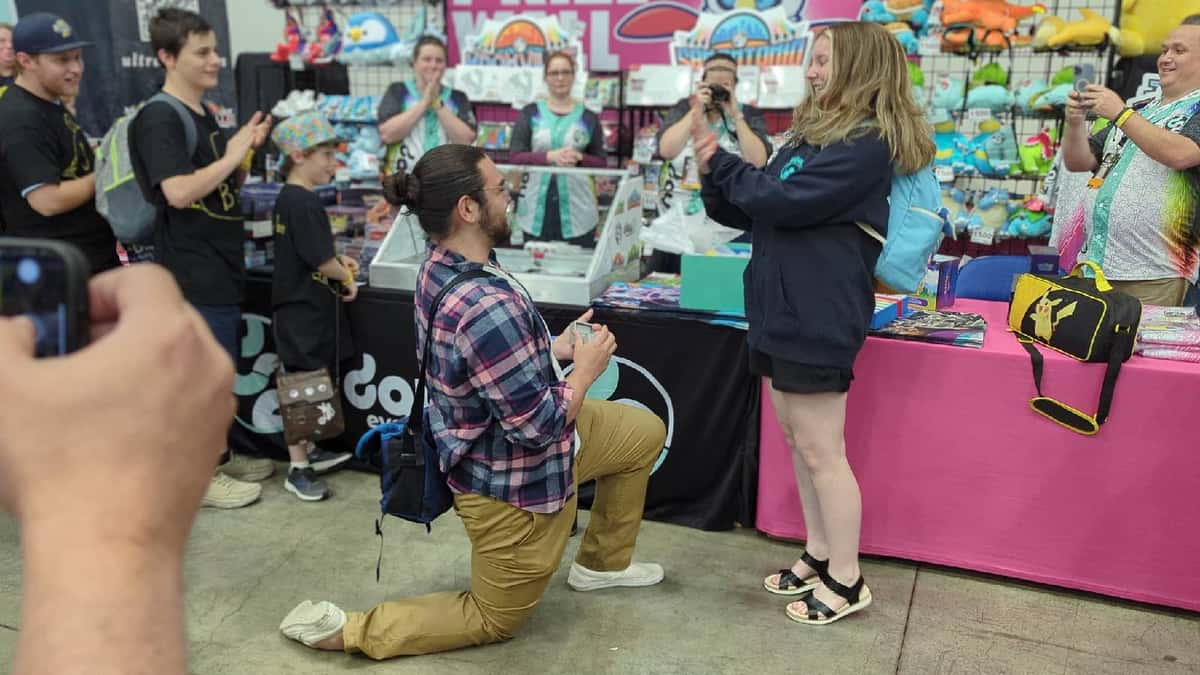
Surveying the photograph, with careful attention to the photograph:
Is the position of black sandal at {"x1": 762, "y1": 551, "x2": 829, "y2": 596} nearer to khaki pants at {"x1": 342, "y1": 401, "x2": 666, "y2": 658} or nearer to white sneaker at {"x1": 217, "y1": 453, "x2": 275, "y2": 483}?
khaki pants at {"x1": 342, "y1": 401, "x2": 666, "y2": 658}

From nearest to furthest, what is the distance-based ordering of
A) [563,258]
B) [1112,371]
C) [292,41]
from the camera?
[1112,371]
[563,258]
[292,41]

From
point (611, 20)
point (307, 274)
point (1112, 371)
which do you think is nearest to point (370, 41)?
point (611, 20)

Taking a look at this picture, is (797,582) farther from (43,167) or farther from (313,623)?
(43,167)

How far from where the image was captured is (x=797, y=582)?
282cm

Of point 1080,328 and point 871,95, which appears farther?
point 1080,328

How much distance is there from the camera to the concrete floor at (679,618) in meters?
2.46

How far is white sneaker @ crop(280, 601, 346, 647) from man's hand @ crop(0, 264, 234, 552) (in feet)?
6.75

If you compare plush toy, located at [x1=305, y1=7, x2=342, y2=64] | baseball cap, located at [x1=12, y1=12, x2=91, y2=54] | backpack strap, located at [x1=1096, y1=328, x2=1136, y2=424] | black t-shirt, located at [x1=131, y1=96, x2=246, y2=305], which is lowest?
backpack strap, located at [x1=1096, y1=328, x2=1136, y2=424]

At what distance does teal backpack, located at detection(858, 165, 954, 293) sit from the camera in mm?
2436

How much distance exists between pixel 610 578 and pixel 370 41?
3.98 m

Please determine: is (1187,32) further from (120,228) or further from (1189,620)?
(120,228)

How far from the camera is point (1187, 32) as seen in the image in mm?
2863

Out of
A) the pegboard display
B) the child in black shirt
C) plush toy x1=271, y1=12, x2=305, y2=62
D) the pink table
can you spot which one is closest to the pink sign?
the pegboard display

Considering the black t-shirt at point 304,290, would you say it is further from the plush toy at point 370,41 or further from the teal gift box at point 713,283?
the plush toy at point 370,41
